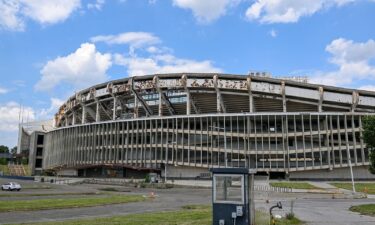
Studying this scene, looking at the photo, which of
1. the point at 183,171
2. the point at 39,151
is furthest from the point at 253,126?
the point at 39,151

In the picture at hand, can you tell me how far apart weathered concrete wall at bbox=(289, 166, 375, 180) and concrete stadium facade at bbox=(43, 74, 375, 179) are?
0.20 meters

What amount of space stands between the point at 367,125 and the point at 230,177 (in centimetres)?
1999

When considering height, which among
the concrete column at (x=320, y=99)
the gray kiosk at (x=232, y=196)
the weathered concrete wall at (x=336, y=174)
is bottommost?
the gray kiosk at (x=232, y=196)

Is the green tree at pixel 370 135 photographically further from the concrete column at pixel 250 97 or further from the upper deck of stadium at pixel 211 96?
the concrete column at pixel 250 97

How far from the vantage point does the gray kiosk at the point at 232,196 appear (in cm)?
1691

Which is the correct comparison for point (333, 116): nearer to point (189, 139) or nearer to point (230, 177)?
point (189, 139)

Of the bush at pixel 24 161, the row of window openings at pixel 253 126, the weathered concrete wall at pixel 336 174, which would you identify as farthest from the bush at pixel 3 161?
the weathered concrete wall at pixel 336 174

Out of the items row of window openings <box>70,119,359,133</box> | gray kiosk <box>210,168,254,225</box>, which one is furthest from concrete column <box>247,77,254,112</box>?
gray kiosk <box>210,168,254,225</box>

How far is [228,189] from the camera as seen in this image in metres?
17.3

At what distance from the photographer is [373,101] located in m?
85.1

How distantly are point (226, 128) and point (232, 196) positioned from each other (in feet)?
238

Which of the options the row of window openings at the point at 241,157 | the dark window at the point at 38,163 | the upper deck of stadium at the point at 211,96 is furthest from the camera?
the dark window at the point at 38,163

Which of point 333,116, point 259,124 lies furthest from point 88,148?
point 333,116

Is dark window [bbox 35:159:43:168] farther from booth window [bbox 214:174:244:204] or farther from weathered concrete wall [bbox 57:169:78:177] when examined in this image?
booth window [bbox 214:174:244:204]
